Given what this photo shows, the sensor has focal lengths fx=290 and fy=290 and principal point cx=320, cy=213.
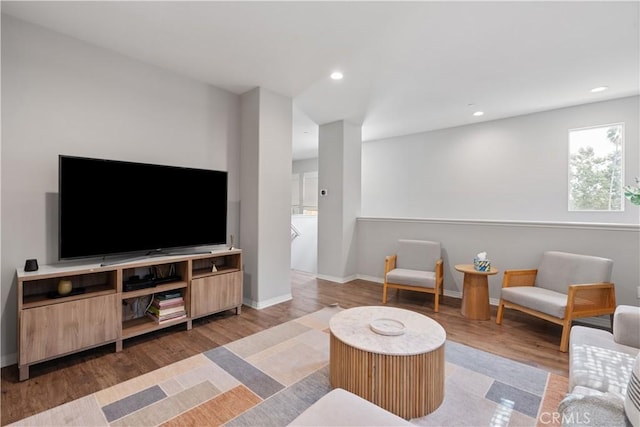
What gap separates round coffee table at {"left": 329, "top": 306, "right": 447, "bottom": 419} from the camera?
162 centimetres

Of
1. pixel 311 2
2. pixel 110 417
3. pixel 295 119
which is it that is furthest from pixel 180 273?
pixel 295 119

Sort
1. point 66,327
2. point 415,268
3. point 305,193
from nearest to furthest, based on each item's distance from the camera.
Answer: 1. point 66,327
2. point 415,268
3. point 305,193

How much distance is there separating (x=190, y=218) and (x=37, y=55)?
175 centimetres

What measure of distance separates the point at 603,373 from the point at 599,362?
0.41 ft

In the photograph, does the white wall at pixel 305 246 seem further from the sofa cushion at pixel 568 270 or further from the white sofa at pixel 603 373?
the white sofa at pixel 603 373

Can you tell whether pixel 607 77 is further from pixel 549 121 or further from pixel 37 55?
pixel 37 55

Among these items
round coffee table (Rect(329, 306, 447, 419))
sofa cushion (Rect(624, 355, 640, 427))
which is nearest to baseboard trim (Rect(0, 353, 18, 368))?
round coffee table (Rect(329, 306, 447, 419))

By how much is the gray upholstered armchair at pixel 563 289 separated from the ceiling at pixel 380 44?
6.59 feet

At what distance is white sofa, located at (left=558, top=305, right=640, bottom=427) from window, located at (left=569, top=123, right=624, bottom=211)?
3042 mm

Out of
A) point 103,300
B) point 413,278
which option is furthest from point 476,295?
point 103,300

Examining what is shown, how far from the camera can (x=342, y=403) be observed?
1.12 meters

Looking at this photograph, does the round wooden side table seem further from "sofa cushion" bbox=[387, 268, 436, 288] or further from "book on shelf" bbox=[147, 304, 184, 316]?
"book on shelf" bbox=[147, 304, 184, 316]

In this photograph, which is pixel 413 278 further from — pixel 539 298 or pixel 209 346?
pixel 209 346

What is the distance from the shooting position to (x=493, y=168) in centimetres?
497
